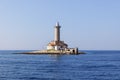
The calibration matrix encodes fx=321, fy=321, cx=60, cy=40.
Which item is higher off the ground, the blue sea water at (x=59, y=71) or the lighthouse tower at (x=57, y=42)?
the lighthouse tower at (x=57, y=42)

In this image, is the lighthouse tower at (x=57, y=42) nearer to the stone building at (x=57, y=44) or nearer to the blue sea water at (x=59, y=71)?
the stone building at (x=57, y=44)

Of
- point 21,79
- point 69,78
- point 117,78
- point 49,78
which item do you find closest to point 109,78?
point 117,78

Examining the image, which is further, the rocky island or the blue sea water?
the rocky island

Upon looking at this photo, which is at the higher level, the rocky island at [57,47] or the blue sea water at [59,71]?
the rocky island at [57,47]

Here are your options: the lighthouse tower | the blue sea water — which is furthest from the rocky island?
the blue sea water

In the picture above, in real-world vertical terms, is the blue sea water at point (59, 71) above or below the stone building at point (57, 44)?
below

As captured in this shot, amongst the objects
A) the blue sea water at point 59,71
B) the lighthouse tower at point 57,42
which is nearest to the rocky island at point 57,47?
the lighthouse tower at point 57,42

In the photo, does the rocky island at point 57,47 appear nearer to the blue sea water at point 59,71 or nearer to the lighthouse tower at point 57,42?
the lighthouse tower at point 57,42

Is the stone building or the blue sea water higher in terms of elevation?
the stone building

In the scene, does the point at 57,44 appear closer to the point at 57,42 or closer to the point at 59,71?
the point at 57,42

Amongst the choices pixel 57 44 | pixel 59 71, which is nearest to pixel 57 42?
pixel 57 44

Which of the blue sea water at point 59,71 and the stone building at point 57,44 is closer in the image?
the blue sea water at point 59,71

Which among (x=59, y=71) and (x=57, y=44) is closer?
(x=59, y=71)

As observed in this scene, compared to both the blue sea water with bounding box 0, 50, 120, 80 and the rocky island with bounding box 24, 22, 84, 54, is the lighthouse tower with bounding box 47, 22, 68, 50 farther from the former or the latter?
the blue sea water with bounding box 0, 50, 120, 80
